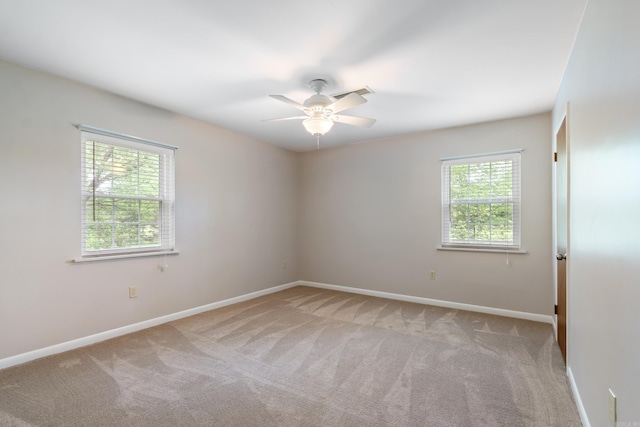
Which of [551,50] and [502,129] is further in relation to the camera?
[502,129]

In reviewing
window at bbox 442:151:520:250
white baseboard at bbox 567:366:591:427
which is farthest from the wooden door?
window at bbox 442:151:520:250

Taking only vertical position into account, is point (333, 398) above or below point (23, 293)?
below

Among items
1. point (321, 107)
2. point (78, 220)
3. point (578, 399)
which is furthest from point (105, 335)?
point (578, 399)

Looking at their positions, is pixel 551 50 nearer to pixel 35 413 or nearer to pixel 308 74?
pixel 308 74

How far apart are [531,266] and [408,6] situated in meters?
3.34

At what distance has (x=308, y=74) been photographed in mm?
2650

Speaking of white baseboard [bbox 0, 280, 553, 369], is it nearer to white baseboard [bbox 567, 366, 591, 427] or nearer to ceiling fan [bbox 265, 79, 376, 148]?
white baseboard [bbox 567, 366, 591, 427]

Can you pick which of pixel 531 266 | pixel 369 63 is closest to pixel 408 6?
pixel 369 63

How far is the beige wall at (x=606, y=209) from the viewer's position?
113 cm

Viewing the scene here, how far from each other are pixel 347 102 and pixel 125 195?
8.34ft

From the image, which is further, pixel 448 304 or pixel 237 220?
pixel 237 220

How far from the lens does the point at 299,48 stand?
2264 mm

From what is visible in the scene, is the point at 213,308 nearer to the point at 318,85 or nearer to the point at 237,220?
the point at 237,220

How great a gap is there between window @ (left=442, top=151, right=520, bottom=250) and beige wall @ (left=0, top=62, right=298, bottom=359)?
2.91m
